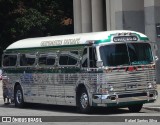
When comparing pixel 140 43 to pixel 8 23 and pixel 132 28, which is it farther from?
pixel 8 23

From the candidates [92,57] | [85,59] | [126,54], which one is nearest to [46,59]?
[85,59]

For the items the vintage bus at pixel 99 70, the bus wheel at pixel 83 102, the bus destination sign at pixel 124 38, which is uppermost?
the bus destination sign at pixel 124 38

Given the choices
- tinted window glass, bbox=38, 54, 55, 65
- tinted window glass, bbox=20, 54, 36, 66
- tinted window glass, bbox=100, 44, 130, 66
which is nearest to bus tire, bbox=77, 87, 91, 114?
tinted window glass, bbox=100, 44, 130, 66

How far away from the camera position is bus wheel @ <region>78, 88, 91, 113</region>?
2023 centimetres

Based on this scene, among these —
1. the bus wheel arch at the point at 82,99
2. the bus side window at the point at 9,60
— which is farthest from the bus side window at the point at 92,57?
the bus side window at the point at 9,60

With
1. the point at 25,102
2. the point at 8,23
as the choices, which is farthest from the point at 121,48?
the point at 8,23

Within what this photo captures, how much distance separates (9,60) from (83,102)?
698 centimetres

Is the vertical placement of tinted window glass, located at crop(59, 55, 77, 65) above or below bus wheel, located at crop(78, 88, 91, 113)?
above

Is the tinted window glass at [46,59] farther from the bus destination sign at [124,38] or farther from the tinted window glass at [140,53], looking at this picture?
the tinted window glass at [140,53]

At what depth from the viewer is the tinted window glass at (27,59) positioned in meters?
24.2

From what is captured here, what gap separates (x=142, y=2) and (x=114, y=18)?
6.82ft

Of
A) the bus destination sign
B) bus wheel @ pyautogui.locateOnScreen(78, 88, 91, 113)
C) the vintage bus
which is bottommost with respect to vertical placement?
bus wheel @ pyautogui.locateOnScreen(78, 88, 91, 113)

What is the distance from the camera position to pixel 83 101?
20.5 meters

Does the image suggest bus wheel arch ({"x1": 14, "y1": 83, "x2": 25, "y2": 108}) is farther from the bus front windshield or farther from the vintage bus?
the bus front windshield
